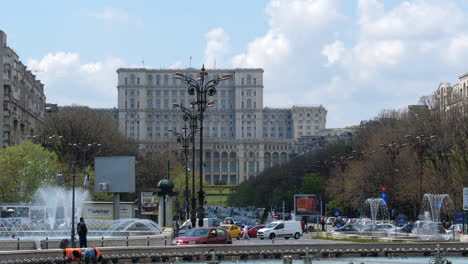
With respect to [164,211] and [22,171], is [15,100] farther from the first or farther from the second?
[164,211]

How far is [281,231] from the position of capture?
6041 cm

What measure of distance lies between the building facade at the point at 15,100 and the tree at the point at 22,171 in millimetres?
18924

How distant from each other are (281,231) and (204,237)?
2304 cm

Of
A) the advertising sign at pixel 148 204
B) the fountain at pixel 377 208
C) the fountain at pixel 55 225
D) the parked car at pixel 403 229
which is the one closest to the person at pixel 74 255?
the fountain at pixel 55 225

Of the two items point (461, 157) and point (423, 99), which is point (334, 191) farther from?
point (461, 157)

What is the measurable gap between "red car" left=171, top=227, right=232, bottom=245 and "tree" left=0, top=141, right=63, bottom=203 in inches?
1528

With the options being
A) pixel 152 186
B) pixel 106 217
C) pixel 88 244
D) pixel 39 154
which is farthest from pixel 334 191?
pixel 88 244

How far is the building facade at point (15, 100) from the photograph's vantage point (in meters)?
93.6

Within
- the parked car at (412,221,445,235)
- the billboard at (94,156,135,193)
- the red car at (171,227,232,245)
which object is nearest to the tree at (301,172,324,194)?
the parked car at (412,221,445,235)

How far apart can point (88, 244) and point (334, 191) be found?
5958cm

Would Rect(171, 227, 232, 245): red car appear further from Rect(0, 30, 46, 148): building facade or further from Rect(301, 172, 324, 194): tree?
Rect(301, 172, 324, 194): tree

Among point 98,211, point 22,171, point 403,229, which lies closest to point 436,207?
point 403,229

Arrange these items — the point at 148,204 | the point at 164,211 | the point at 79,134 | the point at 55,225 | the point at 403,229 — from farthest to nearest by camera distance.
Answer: the point at 79,134 < the point at 148,204 < the point at 164,211 < the point at 403,229 < the point at 55,225

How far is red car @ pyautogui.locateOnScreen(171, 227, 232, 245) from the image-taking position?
37.5 meters
